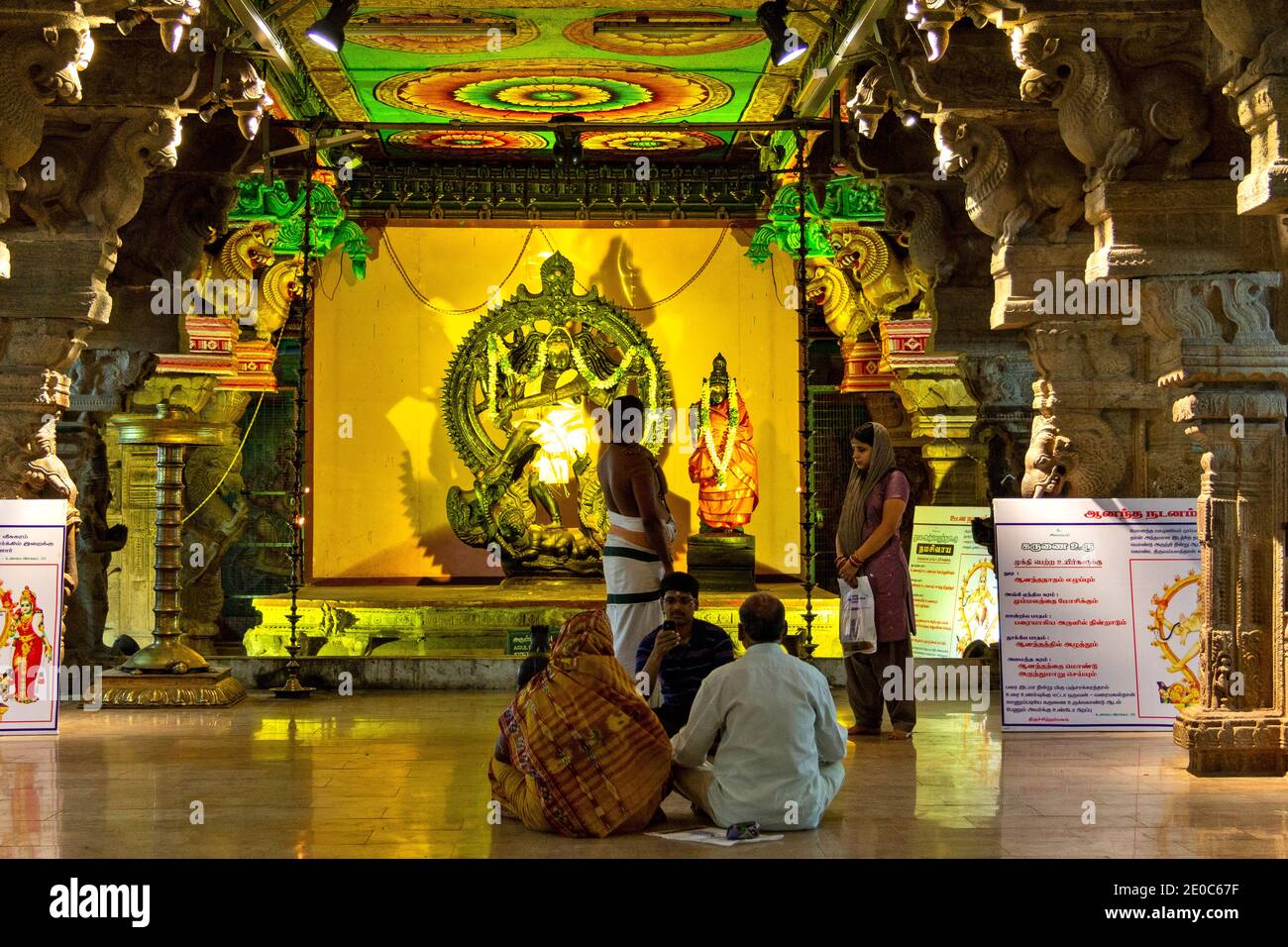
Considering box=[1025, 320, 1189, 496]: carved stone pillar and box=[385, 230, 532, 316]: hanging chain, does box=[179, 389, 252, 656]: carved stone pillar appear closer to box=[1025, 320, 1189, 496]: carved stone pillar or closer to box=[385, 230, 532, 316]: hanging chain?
box=[385, 230, 532, 316]: hanging chain

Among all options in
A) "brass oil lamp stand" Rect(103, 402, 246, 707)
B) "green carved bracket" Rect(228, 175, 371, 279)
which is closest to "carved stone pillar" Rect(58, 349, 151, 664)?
"brass oil lamp stand" Rect(103, 402, 246, 707)

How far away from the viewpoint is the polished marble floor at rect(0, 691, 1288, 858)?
17.6 ft

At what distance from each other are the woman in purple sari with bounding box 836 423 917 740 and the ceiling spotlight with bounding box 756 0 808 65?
253 cm

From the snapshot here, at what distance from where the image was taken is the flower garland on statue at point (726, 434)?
14.2 m

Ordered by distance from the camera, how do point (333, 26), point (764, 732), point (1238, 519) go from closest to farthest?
point (764, 732), point (1238, 519), point (333, 26)

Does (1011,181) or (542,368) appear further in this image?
(542,368)

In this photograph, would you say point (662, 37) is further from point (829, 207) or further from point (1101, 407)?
point (1101, 407)

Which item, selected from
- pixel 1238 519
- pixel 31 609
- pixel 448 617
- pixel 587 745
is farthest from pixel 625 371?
pixel 587 745

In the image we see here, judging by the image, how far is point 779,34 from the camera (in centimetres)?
945

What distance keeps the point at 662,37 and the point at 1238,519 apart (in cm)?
581

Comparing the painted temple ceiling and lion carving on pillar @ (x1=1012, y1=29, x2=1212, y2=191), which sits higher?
the painted temple ceiling

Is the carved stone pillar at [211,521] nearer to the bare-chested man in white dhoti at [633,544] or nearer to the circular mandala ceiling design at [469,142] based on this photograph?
the circular mandala ceiling design at [469,142]

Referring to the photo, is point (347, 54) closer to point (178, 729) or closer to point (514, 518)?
point (514, 518)
